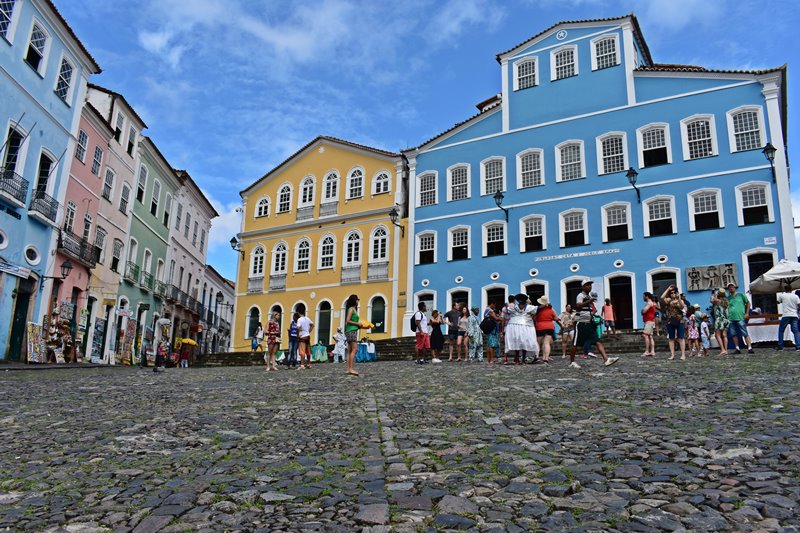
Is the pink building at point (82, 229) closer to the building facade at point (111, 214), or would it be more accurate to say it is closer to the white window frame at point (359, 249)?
the building facade at point (111, 214)

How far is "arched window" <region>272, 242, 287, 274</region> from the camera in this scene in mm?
37156

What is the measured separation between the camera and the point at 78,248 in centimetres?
2677

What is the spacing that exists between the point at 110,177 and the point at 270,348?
18577 millimetres

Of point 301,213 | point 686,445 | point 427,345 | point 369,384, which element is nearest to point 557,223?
point 427,345

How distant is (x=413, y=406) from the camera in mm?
8086

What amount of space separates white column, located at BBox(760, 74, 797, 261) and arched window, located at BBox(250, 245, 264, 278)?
89.2ft

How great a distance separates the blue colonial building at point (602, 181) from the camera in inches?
981

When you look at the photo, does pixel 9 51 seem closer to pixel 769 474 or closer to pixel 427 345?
pixel 427 345

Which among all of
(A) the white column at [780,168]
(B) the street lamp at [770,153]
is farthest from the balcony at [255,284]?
(A) the white column at [780,168]

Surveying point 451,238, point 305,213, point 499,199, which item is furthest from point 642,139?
point 305,213

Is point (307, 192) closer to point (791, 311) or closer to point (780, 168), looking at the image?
point (780, 168)

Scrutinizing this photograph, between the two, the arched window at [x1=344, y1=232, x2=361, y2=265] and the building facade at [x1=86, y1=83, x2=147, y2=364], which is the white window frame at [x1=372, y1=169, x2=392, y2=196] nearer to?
the arched window at [x1=344, y1=232, x2=361, y2=265]

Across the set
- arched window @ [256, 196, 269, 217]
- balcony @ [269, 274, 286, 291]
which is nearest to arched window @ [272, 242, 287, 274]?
balcony @ [269, 274, 286, 291]

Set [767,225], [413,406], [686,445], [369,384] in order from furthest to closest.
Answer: [767,225] → [369,384] → [413,406] → [686,445]
